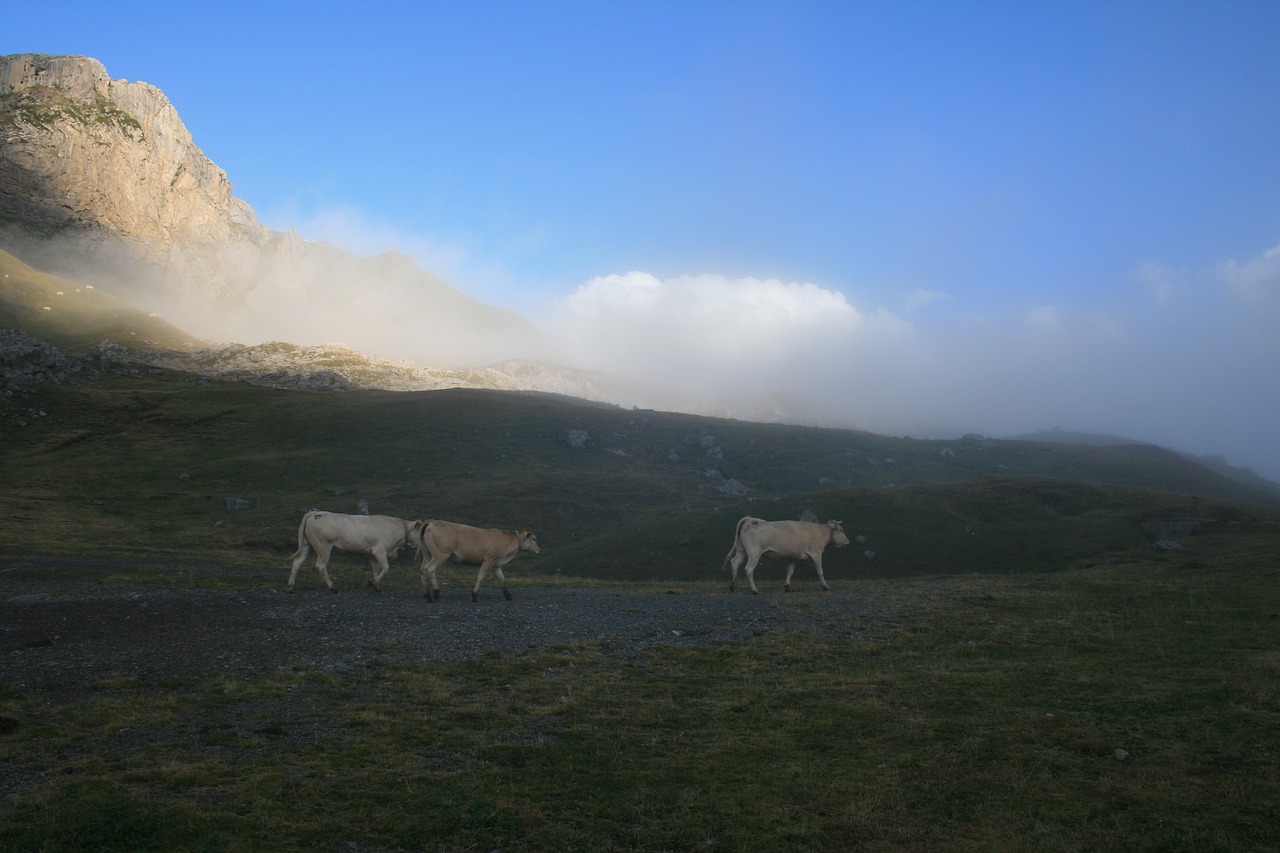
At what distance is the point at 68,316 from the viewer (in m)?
172

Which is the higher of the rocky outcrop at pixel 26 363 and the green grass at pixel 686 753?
the rocky outcrop at pixel 26 363

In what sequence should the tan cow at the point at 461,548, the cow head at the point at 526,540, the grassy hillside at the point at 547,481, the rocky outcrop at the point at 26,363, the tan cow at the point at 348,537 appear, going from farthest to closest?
the rocky outcrop at the point at 26,363, the grassy hillside at the point at 547,481, the cow head at the point at 526,540, the tan cow at the point at 348,537, the tan cow at the point at 461,548

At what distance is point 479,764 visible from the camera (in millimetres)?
11781

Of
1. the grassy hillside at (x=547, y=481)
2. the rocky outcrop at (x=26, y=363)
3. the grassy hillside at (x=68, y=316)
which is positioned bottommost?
the grassy hillside at (x=547, y=481)

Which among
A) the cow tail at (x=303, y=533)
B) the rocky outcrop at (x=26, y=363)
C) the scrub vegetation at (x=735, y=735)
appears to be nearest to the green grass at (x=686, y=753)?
the scrub vegetation at (x=735, y=735)

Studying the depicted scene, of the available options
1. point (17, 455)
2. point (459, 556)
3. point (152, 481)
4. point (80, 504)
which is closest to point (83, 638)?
point (459, 556)

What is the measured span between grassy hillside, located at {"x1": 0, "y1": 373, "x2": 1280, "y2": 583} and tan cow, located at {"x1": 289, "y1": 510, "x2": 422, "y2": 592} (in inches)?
451

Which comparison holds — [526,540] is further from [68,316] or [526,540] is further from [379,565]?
[68,316]

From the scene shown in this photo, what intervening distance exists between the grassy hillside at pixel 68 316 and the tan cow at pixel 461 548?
526ft

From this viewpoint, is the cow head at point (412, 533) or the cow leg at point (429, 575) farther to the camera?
the cow head at point (412, 533)

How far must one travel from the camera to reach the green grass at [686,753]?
944cm

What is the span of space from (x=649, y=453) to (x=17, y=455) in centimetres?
7466

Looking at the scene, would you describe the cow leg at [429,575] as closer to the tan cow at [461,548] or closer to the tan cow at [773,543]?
the tan cow at [461,548]

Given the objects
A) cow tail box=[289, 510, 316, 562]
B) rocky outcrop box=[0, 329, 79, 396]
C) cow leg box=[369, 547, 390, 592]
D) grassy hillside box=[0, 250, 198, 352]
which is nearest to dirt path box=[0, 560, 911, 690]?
cow leg box=[369, 547, 390, 592]
